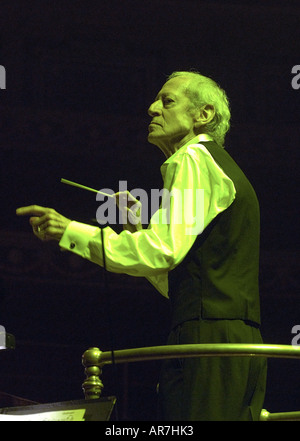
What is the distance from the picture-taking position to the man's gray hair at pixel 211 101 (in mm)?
2514

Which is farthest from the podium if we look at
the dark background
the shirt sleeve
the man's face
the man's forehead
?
the dark background

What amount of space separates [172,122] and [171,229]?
1.84ft

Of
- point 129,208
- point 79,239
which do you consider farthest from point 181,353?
point 129,208

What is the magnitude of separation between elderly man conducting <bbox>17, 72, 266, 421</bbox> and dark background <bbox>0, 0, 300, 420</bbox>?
16.1 ft

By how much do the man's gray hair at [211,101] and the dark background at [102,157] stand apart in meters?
4.48

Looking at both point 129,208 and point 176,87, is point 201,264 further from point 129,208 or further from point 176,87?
point 176,87

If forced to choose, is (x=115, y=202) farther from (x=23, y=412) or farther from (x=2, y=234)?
(x=2, y=234)

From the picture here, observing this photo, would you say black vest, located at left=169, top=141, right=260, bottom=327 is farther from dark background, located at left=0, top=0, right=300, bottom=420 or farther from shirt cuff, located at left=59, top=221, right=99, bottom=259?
dark background, located at left=0, top=0, right=300, bottom=420

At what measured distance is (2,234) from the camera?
7.04m

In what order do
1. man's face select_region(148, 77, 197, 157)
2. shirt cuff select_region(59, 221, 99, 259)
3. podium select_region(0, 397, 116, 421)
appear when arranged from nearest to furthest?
podium select_region(0, 397, 116, 421), shirt cuff select_region(59, 221, 99, 259), man's face select_region(148, 77, 197, 157)

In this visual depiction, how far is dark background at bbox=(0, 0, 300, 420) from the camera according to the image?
7.00 m

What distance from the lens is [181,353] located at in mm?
1988

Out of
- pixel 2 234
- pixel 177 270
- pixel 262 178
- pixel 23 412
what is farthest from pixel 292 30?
pixel 23 412

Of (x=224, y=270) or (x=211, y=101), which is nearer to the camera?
(x=224, y=270)
